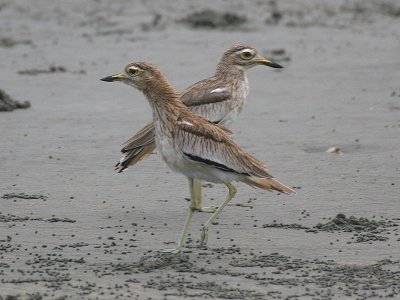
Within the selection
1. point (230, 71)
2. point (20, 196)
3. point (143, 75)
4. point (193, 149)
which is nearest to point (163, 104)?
point (143, 75)

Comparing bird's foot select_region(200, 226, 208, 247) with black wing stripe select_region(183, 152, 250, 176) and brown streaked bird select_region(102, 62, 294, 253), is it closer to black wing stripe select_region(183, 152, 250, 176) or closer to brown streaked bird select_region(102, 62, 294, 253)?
brown streaked bird select_region(102, 62, 294, 253)

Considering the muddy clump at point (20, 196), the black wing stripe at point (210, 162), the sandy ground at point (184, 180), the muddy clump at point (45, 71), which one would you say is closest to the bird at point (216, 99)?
the sandy ground at point (184, 180)

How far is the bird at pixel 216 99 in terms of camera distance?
9281 mm

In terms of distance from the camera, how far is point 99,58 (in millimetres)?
16453

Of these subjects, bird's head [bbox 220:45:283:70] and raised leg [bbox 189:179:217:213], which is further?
bird's head [bbox 220:45:283:70]

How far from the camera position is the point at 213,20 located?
19.4 metres

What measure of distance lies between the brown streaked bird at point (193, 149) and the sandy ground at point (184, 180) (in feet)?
1.56

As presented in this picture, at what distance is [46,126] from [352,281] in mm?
5954

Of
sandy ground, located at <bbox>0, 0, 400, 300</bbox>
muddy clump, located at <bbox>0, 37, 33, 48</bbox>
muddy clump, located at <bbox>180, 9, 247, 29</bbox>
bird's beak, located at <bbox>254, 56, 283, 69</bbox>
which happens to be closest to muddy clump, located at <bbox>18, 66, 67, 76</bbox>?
sandy ground, located at <bbox>0, 0, 400, 300</bbox>

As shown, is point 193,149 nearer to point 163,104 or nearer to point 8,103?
point 163,104

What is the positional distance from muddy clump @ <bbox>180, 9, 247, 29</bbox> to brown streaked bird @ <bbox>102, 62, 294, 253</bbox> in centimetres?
1113

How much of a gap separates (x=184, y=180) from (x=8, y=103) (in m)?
3.54

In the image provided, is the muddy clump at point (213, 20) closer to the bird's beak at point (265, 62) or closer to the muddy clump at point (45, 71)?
the muddy clump at point (45, 71)

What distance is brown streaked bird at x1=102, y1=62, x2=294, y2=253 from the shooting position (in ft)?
26.1
